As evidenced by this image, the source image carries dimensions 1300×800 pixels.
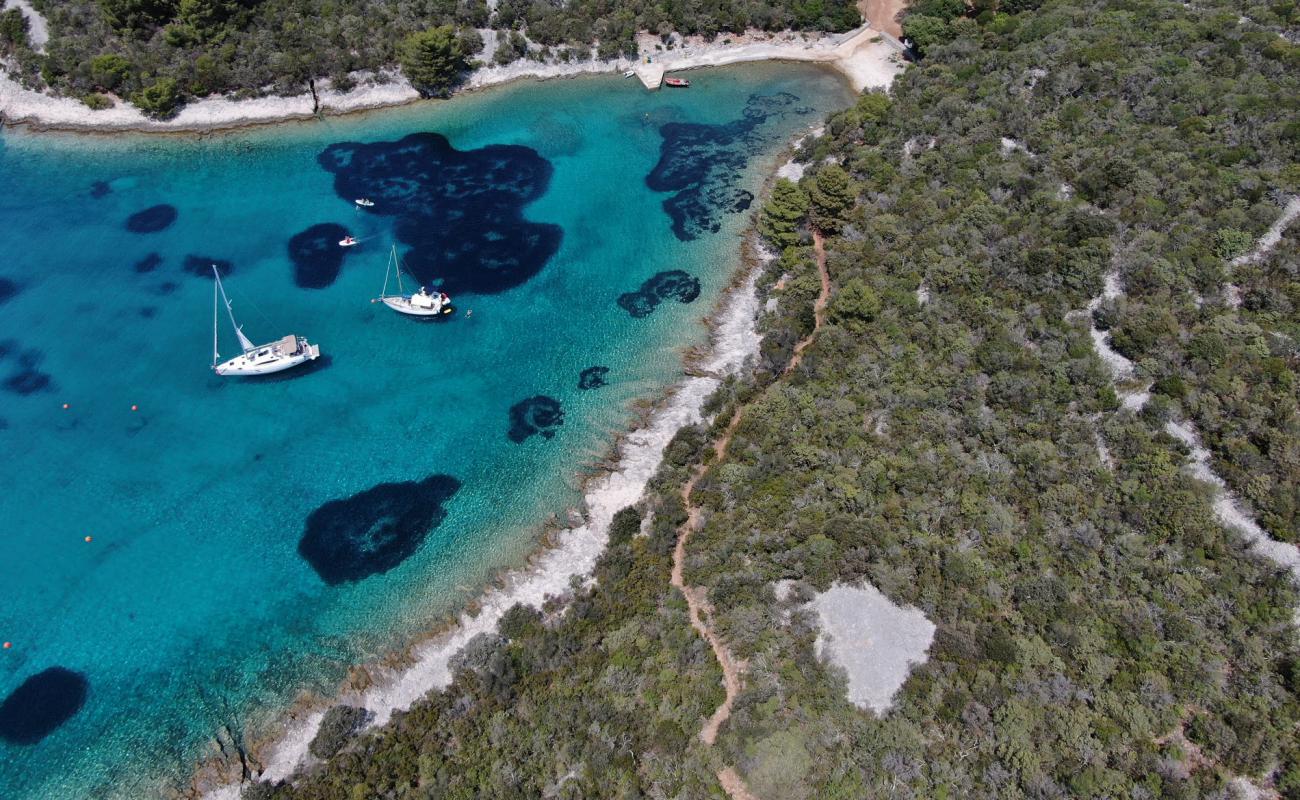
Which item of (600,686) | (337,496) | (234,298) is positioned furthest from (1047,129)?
(234,298)

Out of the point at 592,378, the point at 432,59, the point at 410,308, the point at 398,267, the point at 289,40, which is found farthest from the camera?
the point at 289,40

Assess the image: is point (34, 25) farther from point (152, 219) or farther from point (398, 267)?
point (398, 267)

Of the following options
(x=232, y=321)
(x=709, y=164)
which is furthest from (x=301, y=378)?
(x=709, y=164)

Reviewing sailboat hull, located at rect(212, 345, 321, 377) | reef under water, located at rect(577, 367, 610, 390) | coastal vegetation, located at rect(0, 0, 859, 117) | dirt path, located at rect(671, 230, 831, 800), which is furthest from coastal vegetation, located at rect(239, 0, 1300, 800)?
coastal vegetation, located at rect(0, 0, 859, 117)

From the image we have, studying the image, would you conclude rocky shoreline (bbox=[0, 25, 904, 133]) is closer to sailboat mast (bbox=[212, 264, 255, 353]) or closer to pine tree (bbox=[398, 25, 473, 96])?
pine tree (bbox=[398, 25, 473, 96])

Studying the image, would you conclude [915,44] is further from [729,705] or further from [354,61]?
[729,705]

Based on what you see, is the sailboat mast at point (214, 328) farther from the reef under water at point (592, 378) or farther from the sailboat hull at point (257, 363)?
the reef under water at point (592, 378)
